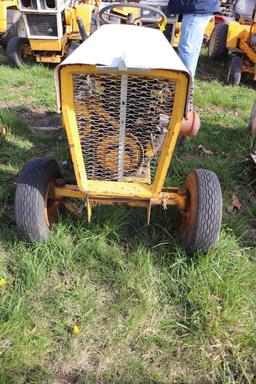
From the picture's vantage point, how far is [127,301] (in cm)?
212

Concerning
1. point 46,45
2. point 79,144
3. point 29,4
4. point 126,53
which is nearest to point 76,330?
point 79,144

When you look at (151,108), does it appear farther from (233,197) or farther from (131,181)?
(233,197)

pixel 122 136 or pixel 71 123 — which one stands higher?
pixel 71 123

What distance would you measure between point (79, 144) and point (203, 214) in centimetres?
78

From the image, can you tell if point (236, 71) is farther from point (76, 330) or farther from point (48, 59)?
point (76, 330)

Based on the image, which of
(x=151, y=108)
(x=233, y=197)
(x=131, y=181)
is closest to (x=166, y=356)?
(x=131, y=181)

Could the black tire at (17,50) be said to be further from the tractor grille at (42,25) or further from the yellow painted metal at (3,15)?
the yellow painted metal at (3,15)

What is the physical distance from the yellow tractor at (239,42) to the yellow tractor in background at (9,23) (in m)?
3.22

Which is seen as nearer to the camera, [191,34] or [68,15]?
[191,34]

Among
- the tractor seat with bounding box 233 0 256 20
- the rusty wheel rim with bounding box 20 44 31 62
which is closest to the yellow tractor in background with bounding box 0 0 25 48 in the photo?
the rusty wheel rim with bounding box 20 44 31 62

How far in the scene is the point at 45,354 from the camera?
1.85 metres

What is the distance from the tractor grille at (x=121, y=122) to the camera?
6.51ft

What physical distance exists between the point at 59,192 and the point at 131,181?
1.47 ft

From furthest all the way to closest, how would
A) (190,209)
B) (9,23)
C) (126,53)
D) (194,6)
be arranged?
(9,23) < (194,6) < (190,209) < (126,53)
